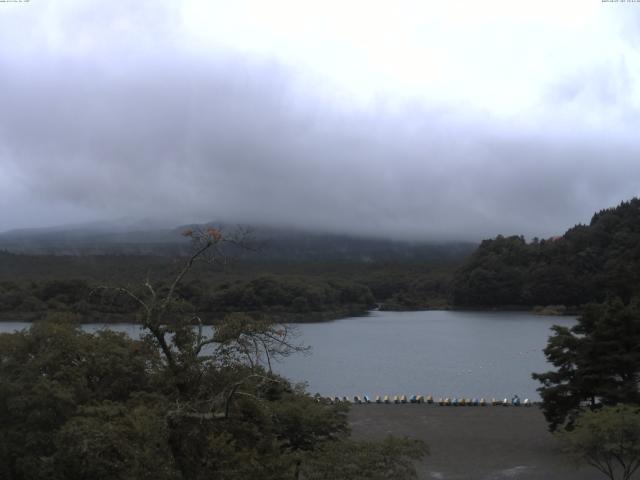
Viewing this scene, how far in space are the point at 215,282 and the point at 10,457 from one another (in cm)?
7083

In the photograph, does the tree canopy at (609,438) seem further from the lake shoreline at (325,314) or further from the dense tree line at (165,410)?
the lake shoreline at (325,314)

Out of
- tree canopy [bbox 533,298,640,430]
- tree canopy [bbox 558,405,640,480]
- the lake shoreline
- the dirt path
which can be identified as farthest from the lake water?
tree canopy [bbox 558,405,640,480]

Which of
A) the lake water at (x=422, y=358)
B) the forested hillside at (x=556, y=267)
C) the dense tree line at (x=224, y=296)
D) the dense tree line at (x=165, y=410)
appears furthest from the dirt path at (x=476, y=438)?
the forested hillside at (x=556, y=267)

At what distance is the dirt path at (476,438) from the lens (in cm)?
1722

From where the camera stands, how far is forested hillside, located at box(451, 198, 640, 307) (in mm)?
90625

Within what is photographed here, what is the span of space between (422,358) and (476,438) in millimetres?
24220

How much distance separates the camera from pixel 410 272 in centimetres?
12569

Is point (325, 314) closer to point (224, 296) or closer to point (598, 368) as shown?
point (224, 296)

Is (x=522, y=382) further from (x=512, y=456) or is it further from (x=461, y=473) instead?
(x=461, y=473)

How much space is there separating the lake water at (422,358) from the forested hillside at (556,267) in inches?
792

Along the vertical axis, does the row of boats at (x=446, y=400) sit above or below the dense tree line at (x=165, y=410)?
below

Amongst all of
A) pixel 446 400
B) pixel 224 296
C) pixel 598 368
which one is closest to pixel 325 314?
pixel 224 296

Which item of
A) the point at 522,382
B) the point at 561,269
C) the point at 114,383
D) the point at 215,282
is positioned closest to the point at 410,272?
the point at 561,269

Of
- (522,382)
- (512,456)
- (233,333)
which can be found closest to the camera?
(233,333)
